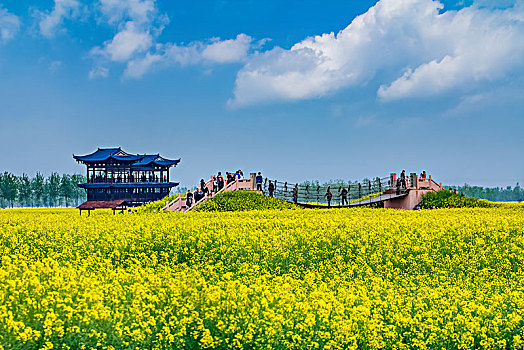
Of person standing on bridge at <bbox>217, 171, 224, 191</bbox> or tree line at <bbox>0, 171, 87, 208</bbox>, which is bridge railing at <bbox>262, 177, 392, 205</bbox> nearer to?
person standing on bridge at <bbox>217, 171, 224, 191</bbox>

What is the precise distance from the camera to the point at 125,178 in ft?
165

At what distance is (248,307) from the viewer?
6285 mm

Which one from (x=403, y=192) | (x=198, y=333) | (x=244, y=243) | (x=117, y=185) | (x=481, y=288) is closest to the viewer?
(x=198, y=333)

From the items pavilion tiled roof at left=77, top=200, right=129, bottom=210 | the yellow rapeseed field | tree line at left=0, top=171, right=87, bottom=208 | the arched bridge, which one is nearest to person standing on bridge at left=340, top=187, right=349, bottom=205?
the arched bridge

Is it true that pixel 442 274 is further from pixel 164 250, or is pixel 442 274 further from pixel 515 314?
pixel 164 250

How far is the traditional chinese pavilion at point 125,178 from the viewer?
49.5 m

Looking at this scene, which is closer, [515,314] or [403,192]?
[515,314]

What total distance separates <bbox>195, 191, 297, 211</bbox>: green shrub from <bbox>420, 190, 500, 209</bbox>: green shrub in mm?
7919

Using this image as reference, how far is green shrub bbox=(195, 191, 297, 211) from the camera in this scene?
88.1 ft

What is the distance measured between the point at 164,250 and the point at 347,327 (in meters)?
6.86

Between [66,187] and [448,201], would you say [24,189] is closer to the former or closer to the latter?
[66,187]

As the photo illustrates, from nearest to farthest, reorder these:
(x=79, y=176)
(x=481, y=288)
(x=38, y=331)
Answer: (x=38, y=331)
(x=481, y=288)
(x=79, y=176)

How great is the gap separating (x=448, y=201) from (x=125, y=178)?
107 feet

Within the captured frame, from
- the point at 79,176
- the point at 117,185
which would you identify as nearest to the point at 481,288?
the point at 117,185
